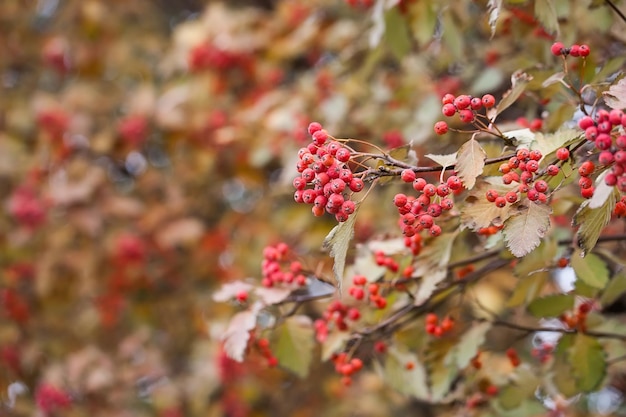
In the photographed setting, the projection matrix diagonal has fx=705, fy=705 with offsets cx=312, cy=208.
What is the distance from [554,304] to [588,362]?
0.16 m

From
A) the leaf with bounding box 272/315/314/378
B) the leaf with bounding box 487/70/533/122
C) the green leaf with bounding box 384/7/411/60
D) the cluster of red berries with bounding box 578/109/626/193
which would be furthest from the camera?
the green leaf with bounding box 384/7/411/60

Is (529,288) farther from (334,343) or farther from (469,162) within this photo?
(469,162)

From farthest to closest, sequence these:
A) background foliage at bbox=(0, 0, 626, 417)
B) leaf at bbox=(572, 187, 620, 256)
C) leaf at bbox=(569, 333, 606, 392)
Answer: background foliage at bbox=(0, 0, 626, 417)
leaf at bbox=(569, 333, 606, 392)
leaf at bbox=(572, 187, 620, 256)

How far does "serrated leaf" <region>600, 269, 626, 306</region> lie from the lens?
1670 mm

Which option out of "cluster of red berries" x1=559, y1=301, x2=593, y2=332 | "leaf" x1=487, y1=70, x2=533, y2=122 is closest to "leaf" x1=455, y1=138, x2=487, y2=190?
"leaf" x1=487, y1=70, x2=533, y2=122

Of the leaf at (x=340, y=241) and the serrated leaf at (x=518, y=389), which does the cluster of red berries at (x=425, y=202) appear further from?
the serrated leaf at (x=518, y=389)

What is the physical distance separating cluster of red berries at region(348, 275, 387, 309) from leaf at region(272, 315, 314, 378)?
0.17 m

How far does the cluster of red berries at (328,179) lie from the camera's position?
116 cm

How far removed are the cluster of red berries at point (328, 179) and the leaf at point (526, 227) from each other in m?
0.28

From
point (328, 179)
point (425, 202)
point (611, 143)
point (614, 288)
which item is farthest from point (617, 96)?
point (614, 288)

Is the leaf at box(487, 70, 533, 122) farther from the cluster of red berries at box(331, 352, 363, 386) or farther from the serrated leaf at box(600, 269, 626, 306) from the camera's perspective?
the cluster of red berries at box(331, 352, 363, 386)

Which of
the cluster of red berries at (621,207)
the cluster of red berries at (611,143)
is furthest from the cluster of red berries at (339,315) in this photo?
the cluster of red berries at (611,143)

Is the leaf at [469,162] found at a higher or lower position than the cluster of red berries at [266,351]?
higher

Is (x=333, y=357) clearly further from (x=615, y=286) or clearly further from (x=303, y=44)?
(x=303, y=44)
